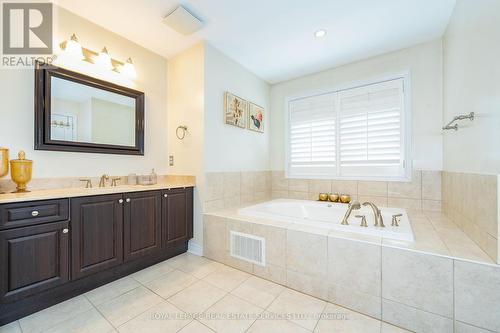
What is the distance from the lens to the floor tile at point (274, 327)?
1.28 meters

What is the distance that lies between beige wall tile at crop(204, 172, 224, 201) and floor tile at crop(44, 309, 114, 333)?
131 cm

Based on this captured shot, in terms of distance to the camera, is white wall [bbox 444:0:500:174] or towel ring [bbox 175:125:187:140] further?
towel ring [bbox 175:125:187:140]

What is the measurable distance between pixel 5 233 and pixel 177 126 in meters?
1.77

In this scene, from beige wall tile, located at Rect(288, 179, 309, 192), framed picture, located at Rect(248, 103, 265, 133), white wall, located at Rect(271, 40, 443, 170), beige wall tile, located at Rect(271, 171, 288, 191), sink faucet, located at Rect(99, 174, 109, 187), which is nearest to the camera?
sink faucet, located at Rect(99, 174, 109, 187)

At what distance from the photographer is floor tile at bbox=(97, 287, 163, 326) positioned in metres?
1.39

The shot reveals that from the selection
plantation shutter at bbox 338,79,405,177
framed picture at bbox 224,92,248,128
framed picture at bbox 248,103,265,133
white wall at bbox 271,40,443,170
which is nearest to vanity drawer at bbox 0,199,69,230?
framed picture at bbox 224,92,248,128

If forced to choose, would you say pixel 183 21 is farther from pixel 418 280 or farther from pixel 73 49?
pixel 418 280

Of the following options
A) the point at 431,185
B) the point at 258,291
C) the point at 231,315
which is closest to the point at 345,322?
the point at 258,291

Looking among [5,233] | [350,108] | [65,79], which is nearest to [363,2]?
[350,108]

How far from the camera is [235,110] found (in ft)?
9.04

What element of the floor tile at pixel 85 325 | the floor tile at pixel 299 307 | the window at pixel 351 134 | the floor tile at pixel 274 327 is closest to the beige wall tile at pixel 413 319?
the floor tile at pixel 299 307

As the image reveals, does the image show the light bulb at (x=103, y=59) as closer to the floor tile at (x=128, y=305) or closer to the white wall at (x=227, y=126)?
the white wall at (x=227, y=126)

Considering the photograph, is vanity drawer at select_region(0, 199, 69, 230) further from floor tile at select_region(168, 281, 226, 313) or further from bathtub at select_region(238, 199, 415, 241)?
bathtub at select_region(238, 199, 415, 241)

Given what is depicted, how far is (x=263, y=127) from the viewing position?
3.36 metres
